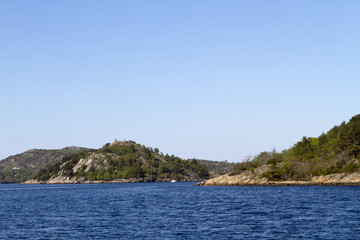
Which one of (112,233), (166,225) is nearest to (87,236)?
(112,233)

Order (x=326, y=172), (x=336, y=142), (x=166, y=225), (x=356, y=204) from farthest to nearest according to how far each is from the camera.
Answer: (x=336, y=142) < (x=326, y=172) < (x=356, y=204) < (x=166, y=225)

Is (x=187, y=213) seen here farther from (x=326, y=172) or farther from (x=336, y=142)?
(x=336, y=142)

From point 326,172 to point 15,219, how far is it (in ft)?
460

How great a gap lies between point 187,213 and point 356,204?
38.1 meters

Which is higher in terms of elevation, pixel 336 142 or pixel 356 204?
pixel 336 142

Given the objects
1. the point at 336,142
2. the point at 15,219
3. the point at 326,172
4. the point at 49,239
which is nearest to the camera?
the point at 49,239

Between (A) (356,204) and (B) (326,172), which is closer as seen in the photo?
(A) (356,204)

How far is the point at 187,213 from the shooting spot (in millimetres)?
87375

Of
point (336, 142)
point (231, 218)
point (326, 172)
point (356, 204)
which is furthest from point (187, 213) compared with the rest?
point (336, 142)

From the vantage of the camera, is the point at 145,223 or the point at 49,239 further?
the point at 145,223

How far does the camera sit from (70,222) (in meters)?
75.6

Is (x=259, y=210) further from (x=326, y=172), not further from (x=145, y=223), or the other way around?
→ (x=326, y=172)

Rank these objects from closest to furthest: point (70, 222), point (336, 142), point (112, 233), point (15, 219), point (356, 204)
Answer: point (112, 233)
point (70, 222)
point (15, 219)
point (356, 204)
point (336, 142)

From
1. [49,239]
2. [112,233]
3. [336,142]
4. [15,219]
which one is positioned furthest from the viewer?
[336,142]
